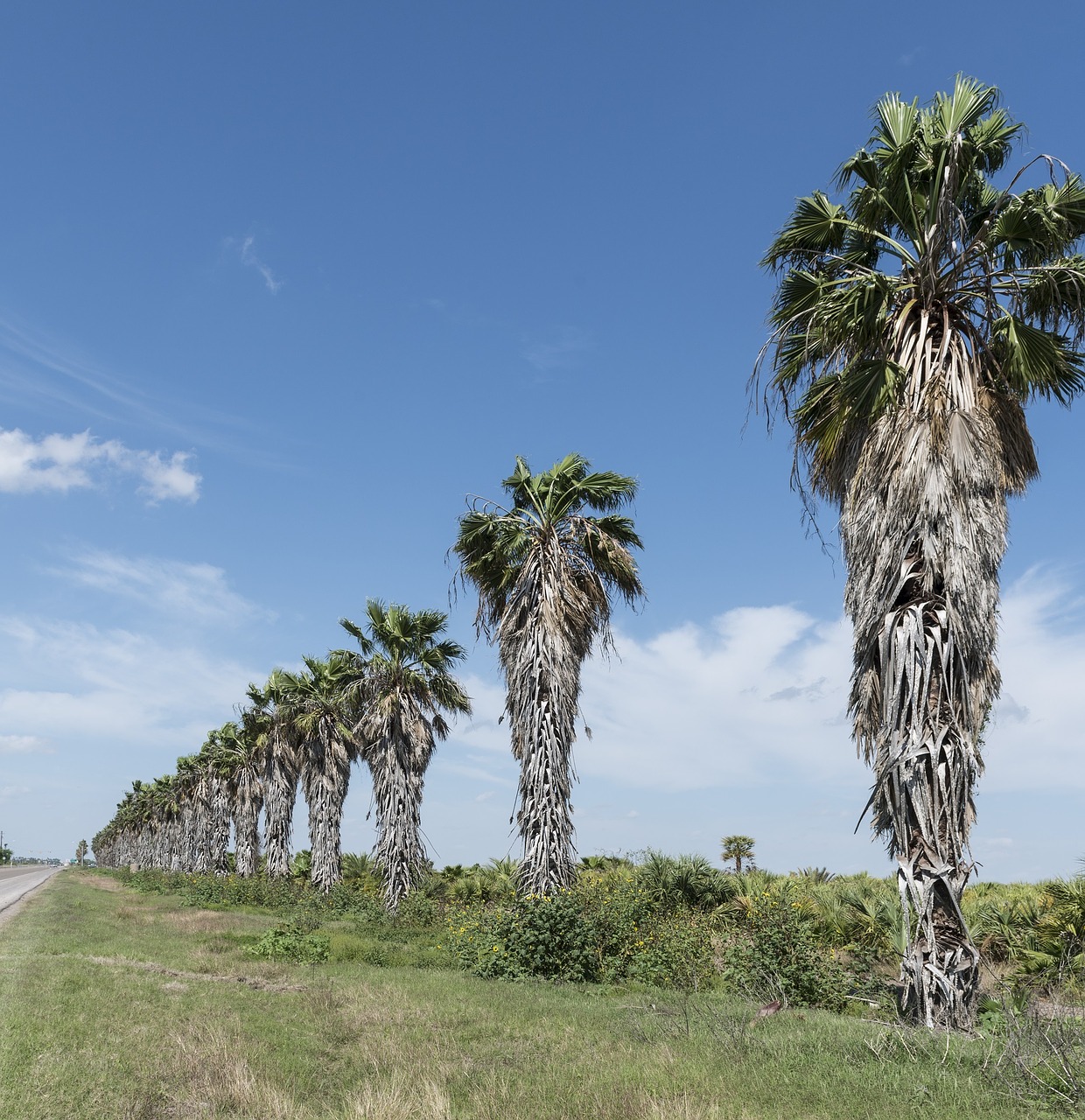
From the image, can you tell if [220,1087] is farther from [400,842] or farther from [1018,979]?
[400,842]

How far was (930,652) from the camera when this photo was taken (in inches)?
407

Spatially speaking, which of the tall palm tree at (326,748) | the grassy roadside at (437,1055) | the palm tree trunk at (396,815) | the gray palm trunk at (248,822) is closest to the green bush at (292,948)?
the grassy roadside at (437,1055)

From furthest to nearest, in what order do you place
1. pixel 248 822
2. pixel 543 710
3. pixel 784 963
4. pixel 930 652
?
pixel 248 822, pixel 543 710, pixel 784 963, pixel 930 652

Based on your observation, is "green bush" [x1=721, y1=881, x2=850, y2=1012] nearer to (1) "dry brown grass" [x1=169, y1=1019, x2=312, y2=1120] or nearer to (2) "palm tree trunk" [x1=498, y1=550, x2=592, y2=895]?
(2) "palm tree trunk" [x1=498, y1=550, x2=592, y2=895]

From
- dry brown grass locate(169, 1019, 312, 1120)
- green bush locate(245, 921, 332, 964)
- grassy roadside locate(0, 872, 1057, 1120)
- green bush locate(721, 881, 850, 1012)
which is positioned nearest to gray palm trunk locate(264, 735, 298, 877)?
green bush locate(245, 921, 332, 964)

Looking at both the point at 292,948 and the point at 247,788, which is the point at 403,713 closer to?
the point at 292,948

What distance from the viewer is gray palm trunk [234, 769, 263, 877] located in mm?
50969

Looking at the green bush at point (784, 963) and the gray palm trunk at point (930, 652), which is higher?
the gray palm trunk at point (930, 652)

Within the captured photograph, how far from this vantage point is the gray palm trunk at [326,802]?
3803 cm

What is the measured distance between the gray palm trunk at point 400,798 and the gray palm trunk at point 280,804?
15972 millimetres

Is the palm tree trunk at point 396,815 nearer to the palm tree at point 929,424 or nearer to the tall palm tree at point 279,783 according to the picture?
the tall palm tree at point 279,783

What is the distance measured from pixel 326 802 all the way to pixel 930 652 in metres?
33.0

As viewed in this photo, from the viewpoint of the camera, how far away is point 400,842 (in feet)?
99.2

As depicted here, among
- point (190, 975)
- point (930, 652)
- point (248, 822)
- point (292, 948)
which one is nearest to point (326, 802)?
point (248, 822)
